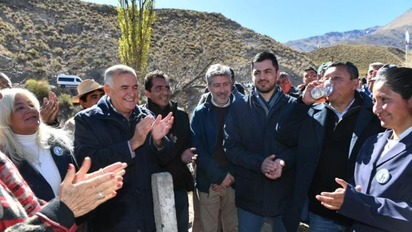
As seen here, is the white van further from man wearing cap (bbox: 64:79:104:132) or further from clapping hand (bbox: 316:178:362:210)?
clapping hand (bbox: 316:178:362:210)

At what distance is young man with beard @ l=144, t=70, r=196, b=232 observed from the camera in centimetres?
349

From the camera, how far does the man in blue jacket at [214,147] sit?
A: 11.9 feet

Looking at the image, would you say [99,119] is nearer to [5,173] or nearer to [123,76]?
[123,76]

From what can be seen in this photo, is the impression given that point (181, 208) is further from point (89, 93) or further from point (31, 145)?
point (89, 93)

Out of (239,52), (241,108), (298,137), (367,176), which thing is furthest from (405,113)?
(239,52)

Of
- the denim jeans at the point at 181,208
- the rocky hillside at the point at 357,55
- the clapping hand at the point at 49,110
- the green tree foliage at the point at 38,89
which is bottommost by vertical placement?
the green tree foliage at the point at 38,89

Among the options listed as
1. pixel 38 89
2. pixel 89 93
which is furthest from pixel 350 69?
pixel 38 89

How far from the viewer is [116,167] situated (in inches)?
70.2

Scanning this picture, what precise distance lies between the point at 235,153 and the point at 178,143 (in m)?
0.77

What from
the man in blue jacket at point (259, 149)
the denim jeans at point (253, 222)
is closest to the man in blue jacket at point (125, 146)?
the man in blue jacket at point (259, 149)

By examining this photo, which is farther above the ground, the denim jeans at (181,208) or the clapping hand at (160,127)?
the clapping hand at (160,127)

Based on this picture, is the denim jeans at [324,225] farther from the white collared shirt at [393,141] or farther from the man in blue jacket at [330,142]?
Result: the white collared shirt at [393,141]

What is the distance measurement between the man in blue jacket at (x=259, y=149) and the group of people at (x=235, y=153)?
10 millimetres

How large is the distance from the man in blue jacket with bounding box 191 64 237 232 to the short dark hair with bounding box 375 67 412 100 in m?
1.92
